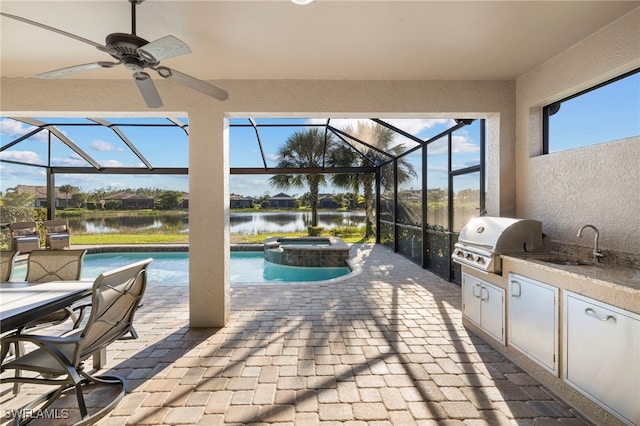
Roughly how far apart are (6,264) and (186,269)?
5.49 m

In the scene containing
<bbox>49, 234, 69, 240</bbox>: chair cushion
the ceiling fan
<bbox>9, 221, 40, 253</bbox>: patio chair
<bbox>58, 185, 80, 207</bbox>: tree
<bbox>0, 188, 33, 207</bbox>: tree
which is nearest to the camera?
the ceiling fan

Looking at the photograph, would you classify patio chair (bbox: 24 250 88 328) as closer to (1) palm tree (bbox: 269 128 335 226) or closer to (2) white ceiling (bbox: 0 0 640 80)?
(2) white ceiling (bbox: 0 0 640 80)

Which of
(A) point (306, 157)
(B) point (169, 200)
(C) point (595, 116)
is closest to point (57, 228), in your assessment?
(B) point (169, 200)

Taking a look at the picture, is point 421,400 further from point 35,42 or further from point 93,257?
point 93,257

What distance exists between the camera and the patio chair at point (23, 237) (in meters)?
6.86

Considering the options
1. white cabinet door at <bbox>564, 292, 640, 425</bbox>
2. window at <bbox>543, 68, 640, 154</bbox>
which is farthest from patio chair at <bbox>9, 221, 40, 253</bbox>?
window at <bbox>543, 68, 640, 154</bbox>

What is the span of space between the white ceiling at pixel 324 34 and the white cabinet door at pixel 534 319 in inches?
87.9

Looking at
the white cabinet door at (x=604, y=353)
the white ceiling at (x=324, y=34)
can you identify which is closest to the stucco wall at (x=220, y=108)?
the white ceiling at (x=324, y=34)

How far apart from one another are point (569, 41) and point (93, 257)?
12.0m

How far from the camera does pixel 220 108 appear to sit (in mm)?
3414

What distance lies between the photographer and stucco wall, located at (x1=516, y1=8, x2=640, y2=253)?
2.33 m

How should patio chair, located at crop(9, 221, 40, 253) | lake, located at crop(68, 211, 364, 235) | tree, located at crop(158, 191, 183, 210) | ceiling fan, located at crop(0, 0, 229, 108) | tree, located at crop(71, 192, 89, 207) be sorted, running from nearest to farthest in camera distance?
ceiling fan, located at crop(0, 0, 229, 108)
patio chair, located at crop(9, 221, 40, 253)
tree, located at crop(71, 192, 89, 207)
lake, located at crop(68, 211, 364, 235)
tree, located at crop(158, 191, 183, 210)

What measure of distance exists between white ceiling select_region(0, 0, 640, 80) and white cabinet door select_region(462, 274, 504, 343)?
241cm

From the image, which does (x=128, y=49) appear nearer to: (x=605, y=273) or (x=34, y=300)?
(x=34, y=300)
